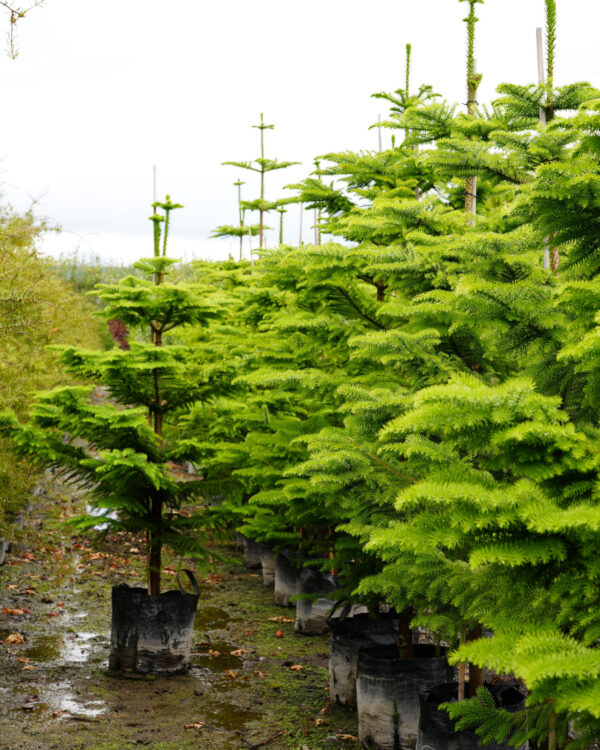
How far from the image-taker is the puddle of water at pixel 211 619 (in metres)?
7.89

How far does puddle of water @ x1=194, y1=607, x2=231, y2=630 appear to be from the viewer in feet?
25.9

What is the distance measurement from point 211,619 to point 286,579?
3.36ft

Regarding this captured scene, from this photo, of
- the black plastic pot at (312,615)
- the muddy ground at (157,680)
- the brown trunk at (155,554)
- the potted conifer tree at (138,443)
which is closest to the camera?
the muddy ground at (157,680)

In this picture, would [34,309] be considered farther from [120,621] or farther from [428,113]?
[428,113]

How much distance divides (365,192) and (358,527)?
9.30ft

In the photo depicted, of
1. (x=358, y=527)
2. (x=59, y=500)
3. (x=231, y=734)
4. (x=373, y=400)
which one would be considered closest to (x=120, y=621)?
(x=231, y=734)

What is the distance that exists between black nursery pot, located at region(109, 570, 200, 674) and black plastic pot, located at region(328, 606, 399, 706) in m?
1.41

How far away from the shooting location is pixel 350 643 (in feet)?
18.5

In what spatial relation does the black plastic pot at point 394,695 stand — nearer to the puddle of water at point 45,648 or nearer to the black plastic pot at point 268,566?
the puddle of water at point 45,648

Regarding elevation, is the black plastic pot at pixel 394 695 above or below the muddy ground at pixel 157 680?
above

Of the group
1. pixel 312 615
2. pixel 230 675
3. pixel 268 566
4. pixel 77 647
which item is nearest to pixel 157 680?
pixel 230 675

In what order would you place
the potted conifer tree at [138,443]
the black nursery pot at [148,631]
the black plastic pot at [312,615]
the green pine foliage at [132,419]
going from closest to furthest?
1. the green pine foliage at [132,419]
2. the potted conifer tree at [138,443]
3. the black nursery pot at [148,631]
4. the black plastic pot at [312,615]

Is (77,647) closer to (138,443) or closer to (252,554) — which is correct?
(138,443)

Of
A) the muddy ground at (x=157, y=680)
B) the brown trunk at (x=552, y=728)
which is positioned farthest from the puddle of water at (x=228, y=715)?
the brown trunk at (x=552, y=728)
